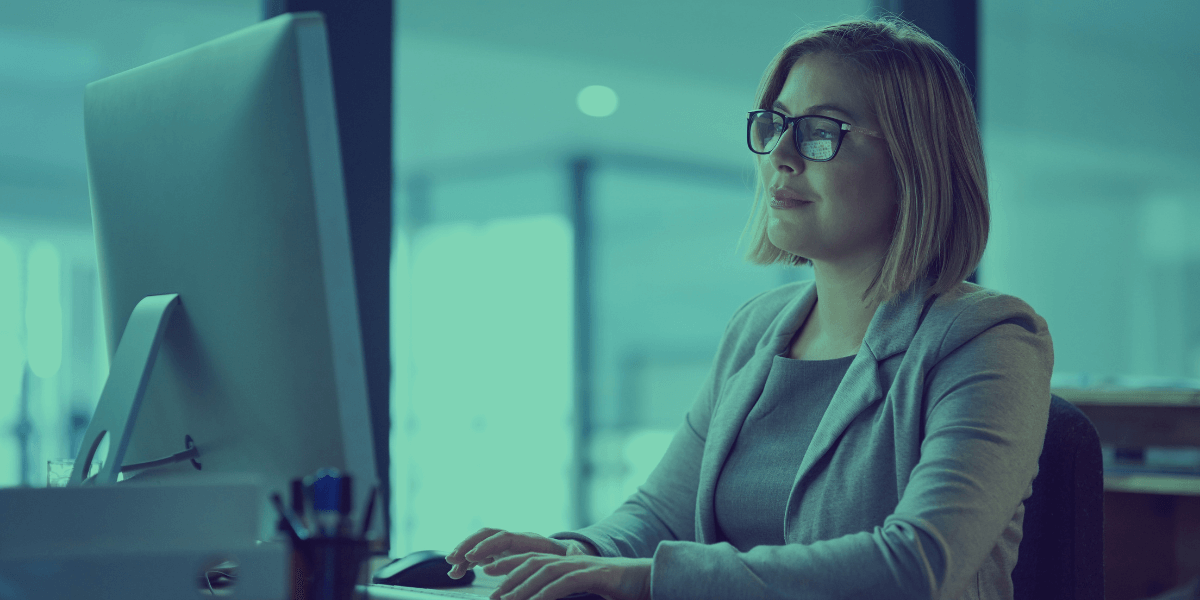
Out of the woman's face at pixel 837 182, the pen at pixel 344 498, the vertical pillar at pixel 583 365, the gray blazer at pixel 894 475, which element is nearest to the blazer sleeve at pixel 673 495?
the gray blazer at pixel 894 475

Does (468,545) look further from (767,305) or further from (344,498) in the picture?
(767,305)

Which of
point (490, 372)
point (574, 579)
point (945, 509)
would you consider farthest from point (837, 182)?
point (490, 372)

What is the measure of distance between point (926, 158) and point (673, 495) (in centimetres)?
62

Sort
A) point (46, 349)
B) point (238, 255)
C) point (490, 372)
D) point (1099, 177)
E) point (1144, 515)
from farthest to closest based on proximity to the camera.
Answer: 1. point (490, 372)
2. point (1099, 177)
3. point (46, 349)
4. point (1144, 515)
5. point (238, 255)

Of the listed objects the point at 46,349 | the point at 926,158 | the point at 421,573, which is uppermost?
the point at 926,158

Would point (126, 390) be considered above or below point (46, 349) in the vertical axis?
above

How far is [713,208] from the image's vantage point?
6.39 meters

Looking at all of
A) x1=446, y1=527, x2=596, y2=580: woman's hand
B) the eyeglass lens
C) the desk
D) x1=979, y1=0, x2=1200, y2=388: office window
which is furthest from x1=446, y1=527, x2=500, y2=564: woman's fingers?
x1=979, y1=0, x2=1200, y2=388: office window

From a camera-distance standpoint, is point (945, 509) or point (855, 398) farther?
point (855, 398)

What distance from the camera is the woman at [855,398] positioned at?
3.30 feet

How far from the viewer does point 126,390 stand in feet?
3.06

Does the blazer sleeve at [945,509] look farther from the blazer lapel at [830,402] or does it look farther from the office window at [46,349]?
the office window at [46,349]

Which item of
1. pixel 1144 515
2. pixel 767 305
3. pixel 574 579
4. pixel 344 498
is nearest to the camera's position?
pixel 344 498

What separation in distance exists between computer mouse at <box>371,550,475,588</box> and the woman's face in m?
0.63
